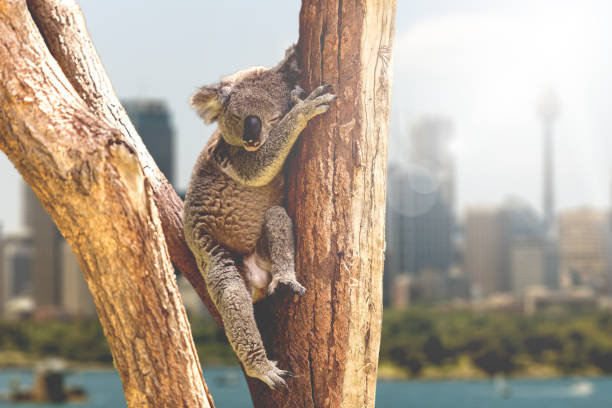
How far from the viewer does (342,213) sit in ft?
5.84

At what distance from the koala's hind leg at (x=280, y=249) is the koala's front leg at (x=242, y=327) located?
0.09m

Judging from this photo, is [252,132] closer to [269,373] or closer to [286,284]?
[286,284]

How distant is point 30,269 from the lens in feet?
65.3

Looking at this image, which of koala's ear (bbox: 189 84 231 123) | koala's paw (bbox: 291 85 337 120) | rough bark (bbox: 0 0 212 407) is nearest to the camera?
rough bark (bbox: 0 0 212 407)

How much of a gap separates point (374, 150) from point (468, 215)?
71.5ft

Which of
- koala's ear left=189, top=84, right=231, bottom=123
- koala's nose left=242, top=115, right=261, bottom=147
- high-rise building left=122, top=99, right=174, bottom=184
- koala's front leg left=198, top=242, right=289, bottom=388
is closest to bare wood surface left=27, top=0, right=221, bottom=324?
koala's front leg left=198, top=242, right=289, bottom=388

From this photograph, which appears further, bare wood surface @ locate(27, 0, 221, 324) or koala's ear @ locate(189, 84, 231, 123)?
bare wood surface @ locate(27, 0, 221, 324)

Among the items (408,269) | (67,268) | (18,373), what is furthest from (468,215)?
(18,373)

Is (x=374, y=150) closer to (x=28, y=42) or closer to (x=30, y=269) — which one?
(x=28, y=42)

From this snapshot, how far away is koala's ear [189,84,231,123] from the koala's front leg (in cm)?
51

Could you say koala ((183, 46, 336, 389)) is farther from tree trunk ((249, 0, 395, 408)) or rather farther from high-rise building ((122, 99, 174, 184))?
high-rise building ((122, 99, 174, 184))

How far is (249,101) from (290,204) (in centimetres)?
34

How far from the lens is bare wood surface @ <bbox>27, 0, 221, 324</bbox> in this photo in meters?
2.11

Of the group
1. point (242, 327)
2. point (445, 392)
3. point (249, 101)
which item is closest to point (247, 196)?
point (249, 101)
